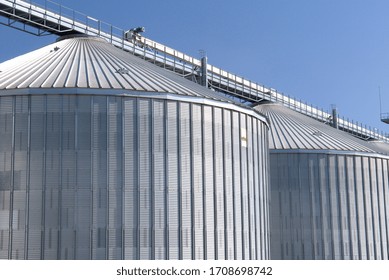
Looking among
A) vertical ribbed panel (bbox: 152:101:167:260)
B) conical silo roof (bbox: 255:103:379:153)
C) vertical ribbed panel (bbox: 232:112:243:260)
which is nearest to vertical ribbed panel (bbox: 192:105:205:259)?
vertical ribbed panel (bbox: 152:101:167:260)

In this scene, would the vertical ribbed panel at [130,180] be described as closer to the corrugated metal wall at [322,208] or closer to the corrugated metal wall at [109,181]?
the corrugated metal wall at [109,181]

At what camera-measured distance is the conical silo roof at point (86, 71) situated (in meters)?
38.5

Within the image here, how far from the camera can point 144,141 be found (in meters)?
37.8

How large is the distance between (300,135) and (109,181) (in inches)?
1076

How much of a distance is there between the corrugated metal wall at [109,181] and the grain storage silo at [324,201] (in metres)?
16.7

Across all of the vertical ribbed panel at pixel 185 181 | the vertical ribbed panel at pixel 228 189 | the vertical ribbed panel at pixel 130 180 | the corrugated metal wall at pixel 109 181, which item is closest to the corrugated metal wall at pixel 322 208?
the vertical ribbed panel at pixel 228 189

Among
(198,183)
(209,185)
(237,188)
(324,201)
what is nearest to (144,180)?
(198,183)

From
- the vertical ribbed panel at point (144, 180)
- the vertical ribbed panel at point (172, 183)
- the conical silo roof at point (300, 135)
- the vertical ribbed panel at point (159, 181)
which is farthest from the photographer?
the conical silo roof at point (300, 135)

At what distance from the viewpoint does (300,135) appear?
2355 inches

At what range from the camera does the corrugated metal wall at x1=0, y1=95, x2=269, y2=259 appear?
3588cm

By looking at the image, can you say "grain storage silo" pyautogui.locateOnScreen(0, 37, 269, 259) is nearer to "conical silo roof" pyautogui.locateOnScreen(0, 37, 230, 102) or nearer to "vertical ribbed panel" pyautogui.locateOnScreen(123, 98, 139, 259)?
"vertical ribbed panel" pyautogui.locateOnScreen(123, 98, 139, 259)

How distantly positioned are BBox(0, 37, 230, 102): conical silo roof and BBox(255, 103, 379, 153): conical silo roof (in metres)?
15.7
